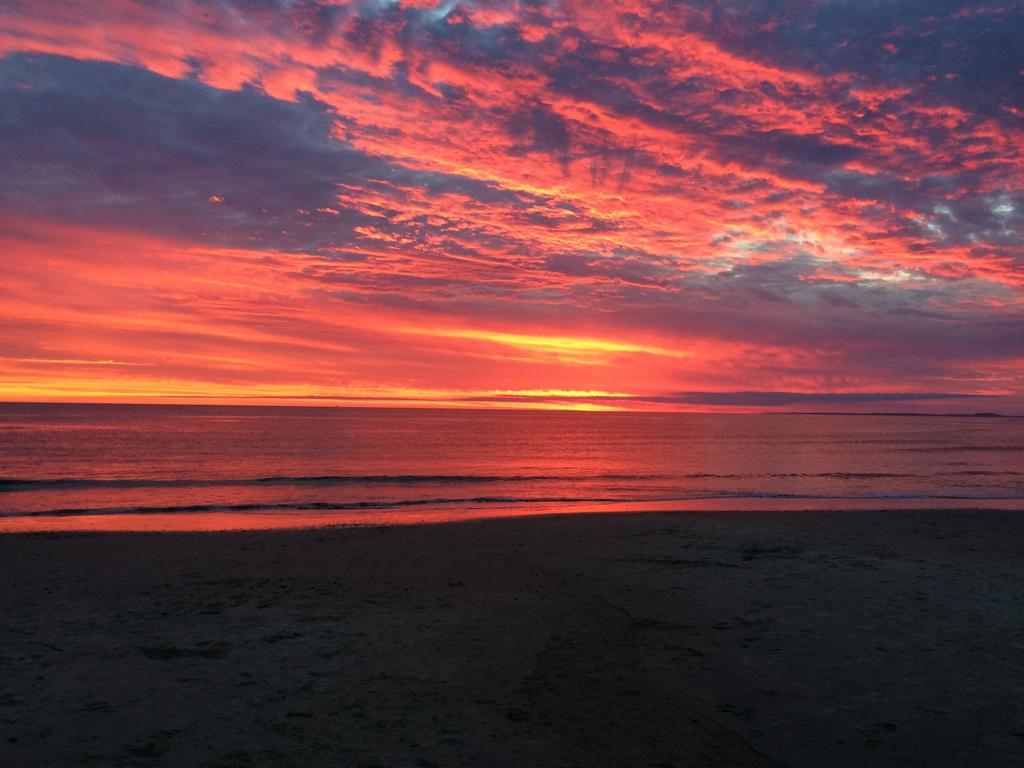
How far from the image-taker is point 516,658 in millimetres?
9031

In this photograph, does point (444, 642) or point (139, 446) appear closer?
point (444, 642)

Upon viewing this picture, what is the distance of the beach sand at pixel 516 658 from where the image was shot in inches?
259

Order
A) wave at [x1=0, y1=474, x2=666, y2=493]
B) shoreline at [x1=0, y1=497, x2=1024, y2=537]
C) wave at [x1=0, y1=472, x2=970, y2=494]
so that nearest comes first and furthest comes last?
shoreline at [x1=0, y1=497, x2=1024, y2=537] < wave at [x1=0, y1=474, x2=666, y2=493] < wave at [x1=0, y1=472, x2=970, y2=494]

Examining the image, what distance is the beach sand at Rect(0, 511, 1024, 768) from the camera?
6.57 metres

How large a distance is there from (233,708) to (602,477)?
1531 inches

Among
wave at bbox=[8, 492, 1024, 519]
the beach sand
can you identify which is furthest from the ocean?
the beach sand

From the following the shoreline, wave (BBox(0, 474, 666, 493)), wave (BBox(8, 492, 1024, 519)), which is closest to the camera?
the shoreline

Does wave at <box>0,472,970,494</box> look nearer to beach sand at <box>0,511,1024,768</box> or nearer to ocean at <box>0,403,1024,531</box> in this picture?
ocean at <box>0,403,1024,531</box>

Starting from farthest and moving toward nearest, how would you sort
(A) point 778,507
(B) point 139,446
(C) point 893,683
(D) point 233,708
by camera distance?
(B) point 139,446
(A) point 778,507
(C) point 893,683
(D) point 233,708

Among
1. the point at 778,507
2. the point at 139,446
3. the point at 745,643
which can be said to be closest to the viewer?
the point at 745,643

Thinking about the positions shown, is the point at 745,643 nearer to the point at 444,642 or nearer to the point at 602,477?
the point at 444,642

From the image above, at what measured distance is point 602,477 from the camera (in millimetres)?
45031

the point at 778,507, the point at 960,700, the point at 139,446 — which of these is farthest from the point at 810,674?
the point at 139,446

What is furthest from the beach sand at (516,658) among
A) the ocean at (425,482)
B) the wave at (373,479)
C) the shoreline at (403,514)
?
the wave at (373,479)
